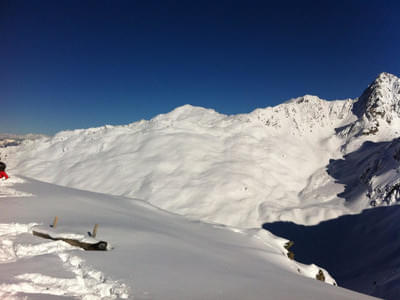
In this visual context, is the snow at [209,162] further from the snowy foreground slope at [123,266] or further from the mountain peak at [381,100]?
the snowy foreground slope at [123,266]

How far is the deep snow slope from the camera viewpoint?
48.8 metres

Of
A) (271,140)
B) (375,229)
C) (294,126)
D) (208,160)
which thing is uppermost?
(294,126)

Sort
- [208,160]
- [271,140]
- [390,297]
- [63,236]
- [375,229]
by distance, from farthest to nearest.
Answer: [271,140], [208,160], [375,229], [390,297], [63,236]

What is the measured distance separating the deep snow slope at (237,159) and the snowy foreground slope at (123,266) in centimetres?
3152

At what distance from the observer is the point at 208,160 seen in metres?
59.8

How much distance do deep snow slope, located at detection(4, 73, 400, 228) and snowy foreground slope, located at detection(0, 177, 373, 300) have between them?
1241 inches

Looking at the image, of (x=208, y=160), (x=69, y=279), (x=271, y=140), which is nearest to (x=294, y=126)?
(x=271, y=140)

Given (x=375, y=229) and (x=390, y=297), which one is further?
(x=375, y=229)

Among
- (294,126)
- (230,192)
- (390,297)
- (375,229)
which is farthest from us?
(294,126)

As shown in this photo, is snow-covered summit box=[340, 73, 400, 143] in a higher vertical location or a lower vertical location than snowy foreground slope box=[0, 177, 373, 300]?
higher

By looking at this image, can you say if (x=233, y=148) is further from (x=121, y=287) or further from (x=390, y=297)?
(x=121, y=287)

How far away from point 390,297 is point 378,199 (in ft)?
98.8

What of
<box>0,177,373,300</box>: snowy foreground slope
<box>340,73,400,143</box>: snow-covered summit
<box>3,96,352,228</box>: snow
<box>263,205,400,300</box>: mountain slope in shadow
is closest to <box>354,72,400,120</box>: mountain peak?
<box>340,73,400,143</box>: snow-covered summit

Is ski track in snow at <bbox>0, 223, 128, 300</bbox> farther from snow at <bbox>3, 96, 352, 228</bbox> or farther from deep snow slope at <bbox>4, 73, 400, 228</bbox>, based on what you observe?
deep snow slope at <bbox>4, 73, 400, 228</bbox>
